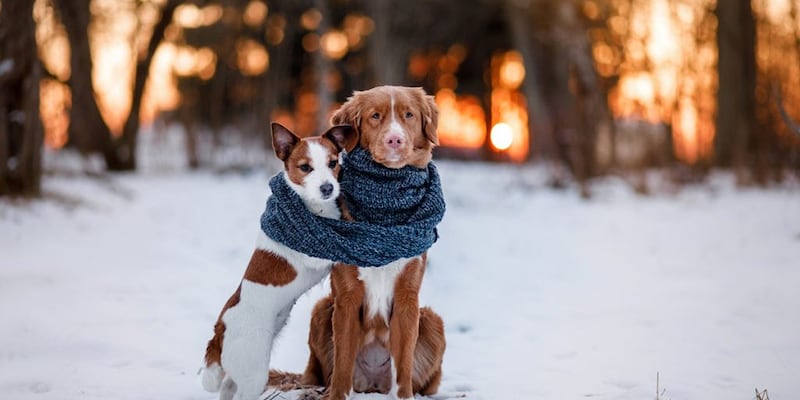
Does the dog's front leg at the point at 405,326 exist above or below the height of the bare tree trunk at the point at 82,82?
below

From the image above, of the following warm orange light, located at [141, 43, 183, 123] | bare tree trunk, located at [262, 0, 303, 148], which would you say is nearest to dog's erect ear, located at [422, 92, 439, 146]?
bare tree trunk, located at [262, 0, 303, 148]

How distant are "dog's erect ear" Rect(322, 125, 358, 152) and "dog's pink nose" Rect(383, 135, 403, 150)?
27cm

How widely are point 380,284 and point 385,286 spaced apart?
0.03 metres

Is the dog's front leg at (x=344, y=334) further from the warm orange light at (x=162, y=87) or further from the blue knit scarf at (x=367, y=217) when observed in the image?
the warm orange light at (x=162, y=87)

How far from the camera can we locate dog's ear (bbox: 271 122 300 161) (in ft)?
12.4

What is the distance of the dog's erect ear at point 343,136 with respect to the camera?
3.86 metres

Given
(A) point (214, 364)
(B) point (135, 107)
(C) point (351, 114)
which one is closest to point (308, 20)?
(B) point (135, 107)

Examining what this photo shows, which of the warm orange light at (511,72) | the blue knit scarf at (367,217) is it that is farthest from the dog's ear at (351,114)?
the warm orange light at (511,72)

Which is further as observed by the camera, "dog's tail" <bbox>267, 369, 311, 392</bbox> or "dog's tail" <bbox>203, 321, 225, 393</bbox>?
"dog's tail" <bbox>267, 369, 311, 392</bbox>

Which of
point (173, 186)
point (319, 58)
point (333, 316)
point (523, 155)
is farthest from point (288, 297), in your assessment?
point (523, 155)

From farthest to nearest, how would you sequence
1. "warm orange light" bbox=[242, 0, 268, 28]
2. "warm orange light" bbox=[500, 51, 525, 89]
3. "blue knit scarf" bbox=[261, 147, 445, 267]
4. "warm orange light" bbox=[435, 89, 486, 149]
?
"warm orange light" bbox=[435, 89, 486, 149] < "warm orange light" bbox=[500, 51, 525, 89] < "warm orange light" bbox=[242, 0, 268, 28] < "blue knit scarf" bbox=[261, 147, 445, 267]

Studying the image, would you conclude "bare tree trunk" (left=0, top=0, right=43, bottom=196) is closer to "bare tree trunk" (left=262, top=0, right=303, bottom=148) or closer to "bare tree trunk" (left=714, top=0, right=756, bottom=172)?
"bare tree trunk" (left=262, top=0, right=303, bottom=148)

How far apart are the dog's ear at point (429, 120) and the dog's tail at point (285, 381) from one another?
5.52 ft

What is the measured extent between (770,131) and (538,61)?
13.1 metres
